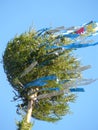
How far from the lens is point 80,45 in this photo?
849 inches

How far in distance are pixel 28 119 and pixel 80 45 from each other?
19.1 feet

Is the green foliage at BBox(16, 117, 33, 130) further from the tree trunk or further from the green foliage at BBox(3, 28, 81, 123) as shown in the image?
the green foliage at BBox(3, 28, 81, 123)

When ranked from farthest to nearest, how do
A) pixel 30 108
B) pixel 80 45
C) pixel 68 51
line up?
pixel 68 51, pixel 30 108, pixel 80 45

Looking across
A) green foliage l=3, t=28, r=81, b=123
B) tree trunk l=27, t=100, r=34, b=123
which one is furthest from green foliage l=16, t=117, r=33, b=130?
green foliage l=3, t=28, r=81, b=123

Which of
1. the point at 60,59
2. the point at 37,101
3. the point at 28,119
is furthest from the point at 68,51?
the point at 28,119

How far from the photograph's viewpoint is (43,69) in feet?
77.8

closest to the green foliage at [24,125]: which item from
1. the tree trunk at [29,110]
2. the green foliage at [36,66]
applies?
the tree trunk at [29,110]

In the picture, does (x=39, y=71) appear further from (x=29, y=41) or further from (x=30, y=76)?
(x=29, y=41)

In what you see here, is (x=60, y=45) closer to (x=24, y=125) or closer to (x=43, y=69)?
(x=43, y=69)

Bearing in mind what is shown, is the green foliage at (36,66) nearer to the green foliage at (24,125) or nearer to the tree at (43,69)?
the tree at (43,69)

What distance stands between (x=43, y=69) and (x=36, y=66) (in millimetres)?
528

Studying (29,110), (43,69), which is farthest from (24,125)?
(43,69)

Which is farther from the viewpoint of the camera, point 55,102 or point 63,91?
point 55,102

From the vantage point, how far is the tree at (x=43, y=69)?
23.3 metres
